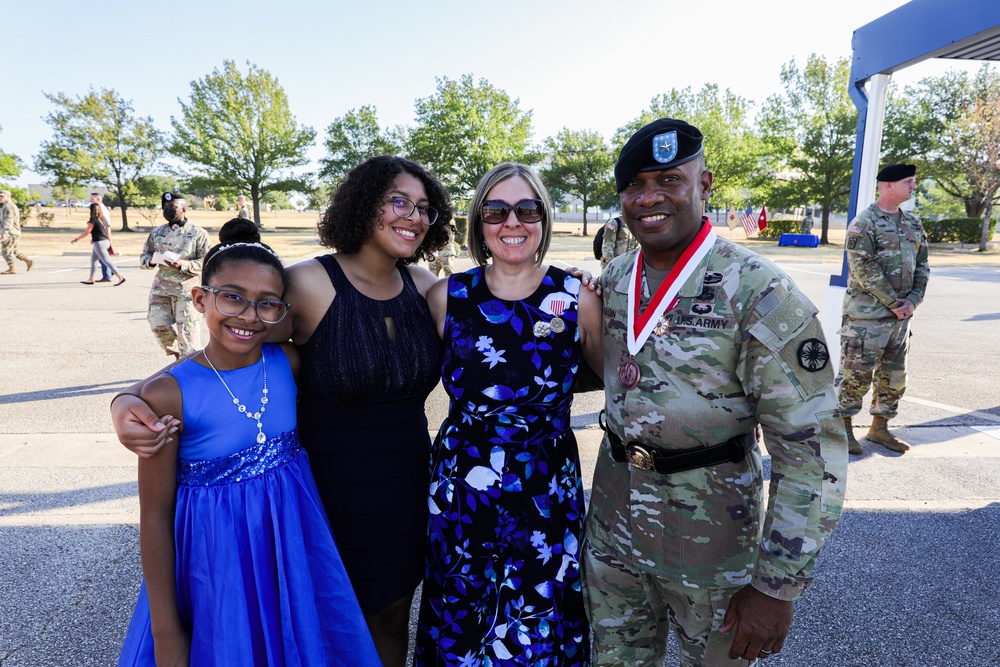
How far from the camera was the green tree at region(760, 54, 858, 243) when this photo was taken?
31.9m

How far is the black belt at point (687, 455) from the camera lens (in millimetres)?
1633

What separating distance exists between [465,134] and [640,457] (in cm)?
3939

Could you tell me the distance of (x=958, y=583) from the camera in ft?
9.80

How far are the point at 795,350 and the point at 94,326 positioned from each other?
10.5 metres

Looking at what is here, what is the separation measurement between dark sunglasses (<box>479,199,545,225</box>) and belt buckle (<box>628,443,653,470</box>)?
96 centimetres

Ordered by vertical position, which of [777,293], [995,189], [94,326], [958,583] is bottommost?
[958,583]

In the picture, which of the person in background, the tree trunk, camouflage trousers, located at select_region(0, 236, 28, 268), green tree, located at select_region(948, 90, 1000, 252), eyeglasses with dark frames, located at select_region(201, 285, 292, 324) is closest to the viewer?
eyeglasses with dark frames, located at select_region(201, 285, 292, 324)

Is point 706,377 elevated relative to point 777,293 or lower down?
lower down

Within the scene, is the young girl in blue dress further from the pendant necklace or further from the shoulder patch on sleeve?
the shoulder patch on sleeve

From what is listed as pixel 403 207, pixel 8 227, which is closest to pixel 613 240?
pixel 403 207

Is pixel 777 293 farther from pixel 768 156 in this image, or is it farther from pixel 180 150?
pixel 180 150

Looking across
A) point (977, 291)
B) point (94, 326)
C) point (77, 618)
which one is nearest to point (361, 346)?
point (77, 618)

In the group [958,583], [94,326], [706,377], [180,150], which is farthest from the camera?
[180,150]

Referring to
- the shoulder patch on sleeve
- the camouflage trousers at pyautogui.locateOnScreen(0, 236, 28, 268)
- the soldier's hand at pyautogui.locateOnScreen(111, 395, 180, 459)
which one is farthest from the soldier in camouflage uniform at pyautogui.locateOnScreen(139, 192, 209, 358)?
the camouflage trousers at pyautogui.locateOnScreen(0, 236, 28, 268)
